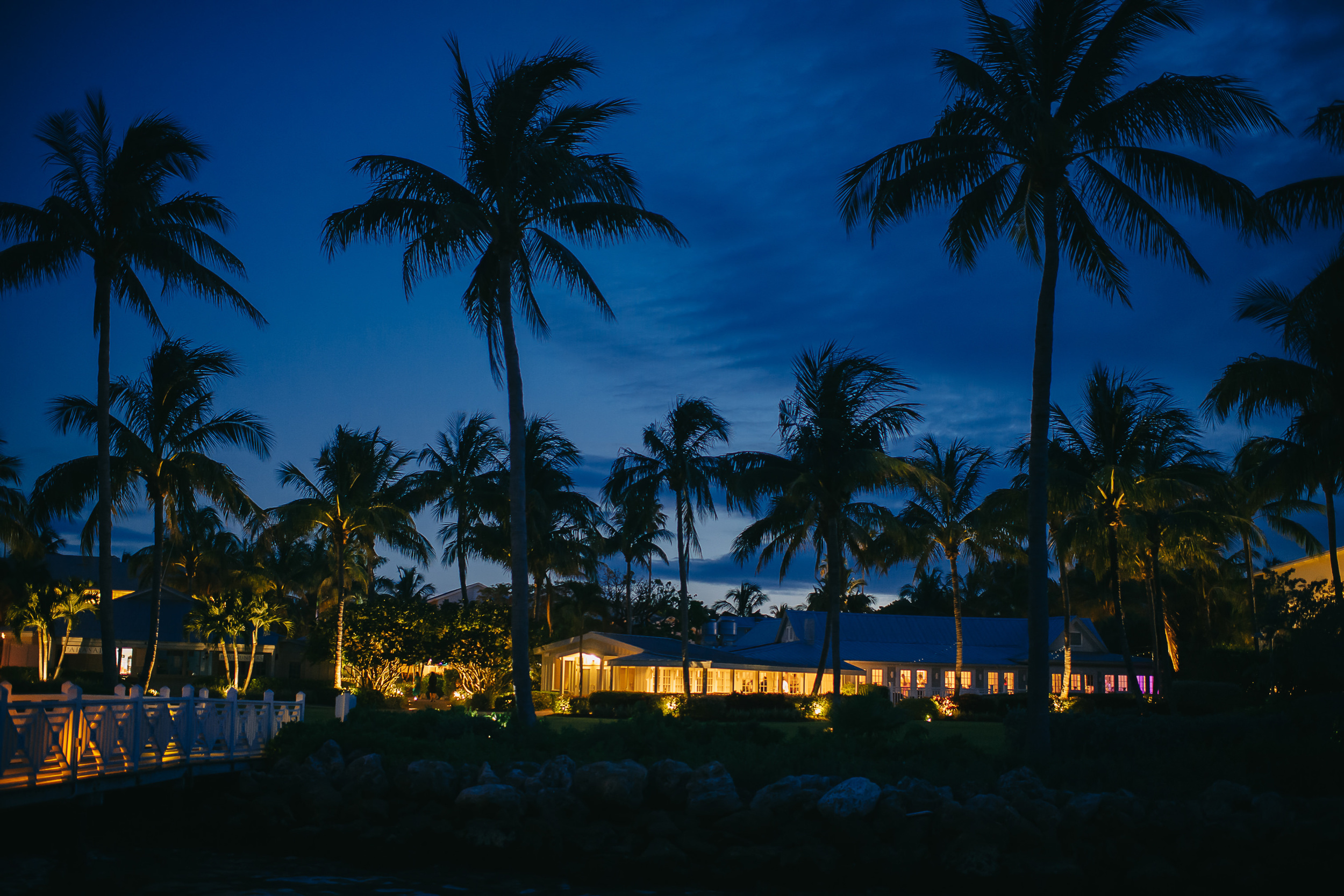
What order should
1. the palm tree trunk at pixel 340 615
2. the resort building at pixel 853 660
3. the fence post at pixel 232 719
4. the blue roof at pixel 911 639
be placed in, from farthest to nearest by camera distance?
the blue roof at pixel 911 639 → the resort building at pixel 853 660 → the palm tree trunk at pixel 340 615 → the fence post at pixel 232 719

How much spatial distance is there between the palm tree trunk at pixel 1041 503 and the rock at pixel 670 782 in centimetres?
530

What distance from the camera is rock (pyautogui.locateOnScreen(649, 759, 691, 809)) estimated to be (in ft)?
47.3

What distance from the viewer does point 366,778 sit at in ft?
48.7

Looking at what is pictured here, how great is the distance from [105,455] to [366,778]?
1102 centimetres

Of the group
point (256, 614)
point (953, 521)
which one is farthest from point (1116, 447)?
point (256, 614)

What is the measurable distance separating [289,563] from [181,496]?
106 feet

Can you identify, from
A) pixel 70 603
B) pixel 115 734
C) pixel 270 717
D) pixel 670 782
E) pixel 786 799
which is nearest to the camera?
pixel 115 734

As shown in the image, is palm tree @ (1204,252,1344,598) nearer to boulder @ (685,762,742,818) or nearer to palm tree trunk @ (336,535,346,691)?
boulder @ (685,762,742,818)

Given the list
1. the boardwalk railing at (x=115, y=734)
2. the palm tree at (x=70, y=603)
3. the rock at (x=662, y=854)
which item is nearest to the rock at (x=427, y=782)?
the boardwalk railing at (x=115, y=734)

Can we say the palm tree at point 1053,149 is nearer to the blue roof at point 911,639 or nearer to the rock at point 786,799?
the rock at point 786,799

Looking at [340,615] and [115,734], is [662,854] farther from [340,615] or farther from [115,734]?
[340,615]

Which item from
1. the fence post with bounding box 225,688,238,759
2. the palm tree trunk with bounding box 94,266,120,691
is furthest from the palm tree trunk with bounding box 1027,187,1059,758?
the palm tree trunk with bounding box 94,266,120,691

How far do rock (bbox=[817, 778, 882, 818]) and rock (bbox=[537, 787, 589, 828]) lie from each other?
325 centimetres

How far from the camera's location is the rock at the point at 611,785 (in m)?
14.2
